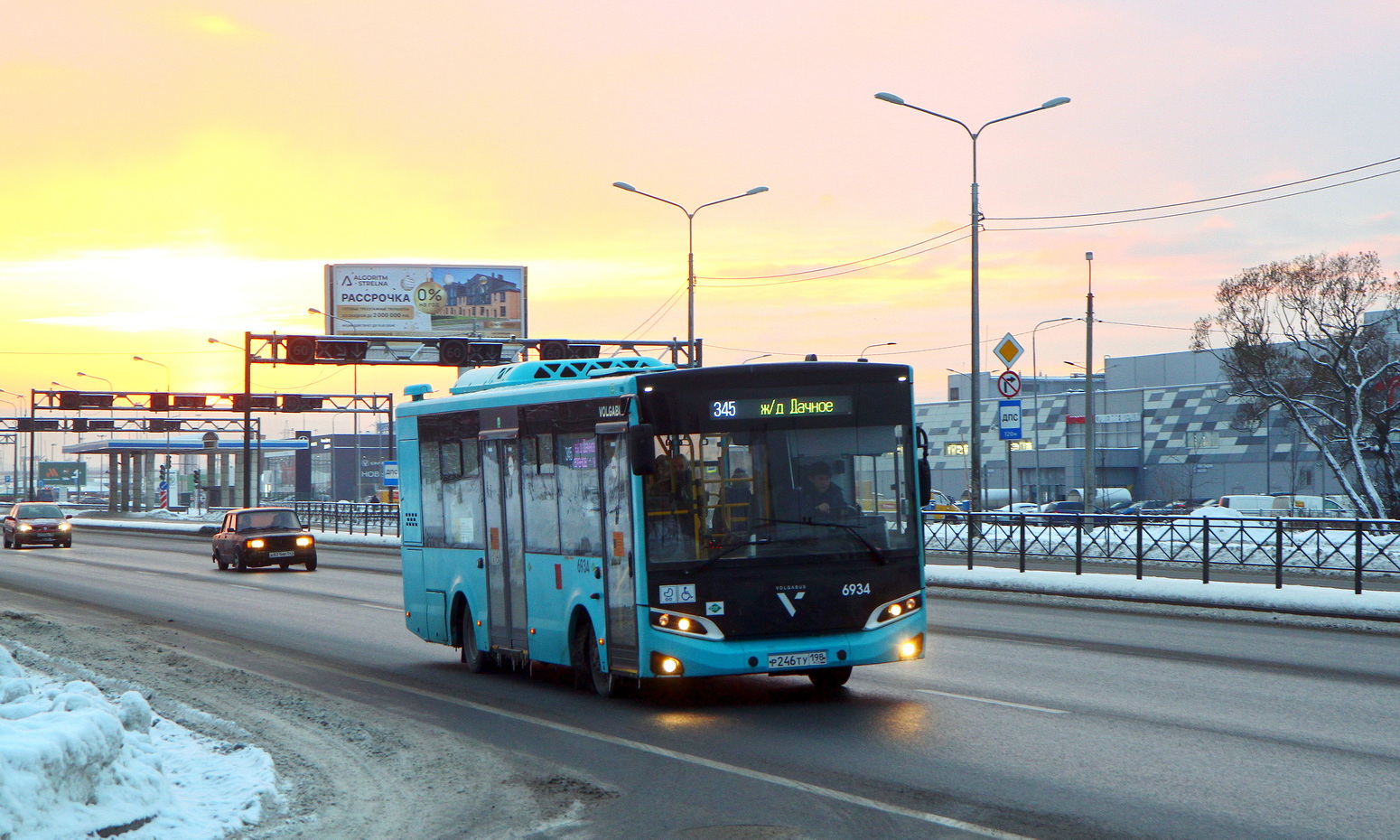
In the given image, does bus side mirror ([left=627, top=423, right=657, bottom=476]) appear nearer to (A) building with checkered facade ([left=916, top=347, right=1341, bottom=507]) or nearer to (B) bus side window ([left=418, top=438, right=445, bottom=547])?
(B) bus side window ([left=418, top=438, right=445, bottom=547])

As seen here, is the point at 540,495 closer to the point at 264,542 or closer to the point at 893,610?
the point at 893,610

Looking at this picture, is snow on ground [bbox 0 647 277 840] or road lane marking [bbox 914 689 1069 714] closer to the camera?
snow on ground [bbox 0 647 277 840]

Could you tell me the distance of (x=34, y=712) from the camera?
825cm

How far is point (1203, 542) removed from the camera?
24.2m

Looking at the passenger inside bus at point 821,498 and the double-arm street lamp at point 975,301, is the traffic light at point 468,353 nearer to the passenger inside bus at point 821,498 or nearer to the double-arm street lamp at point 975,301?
the double-arm street lamp at point 975,301

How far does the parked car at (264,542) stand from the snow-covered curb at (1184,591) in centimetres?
1689

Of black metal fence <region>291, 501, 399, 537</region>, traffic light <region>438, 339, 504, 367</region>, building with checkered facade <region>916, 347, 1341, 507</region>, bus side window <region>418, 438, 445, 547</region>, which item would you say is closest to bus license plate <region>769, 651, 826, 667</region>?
bus side window <region>418, 438, 445, 547</region>

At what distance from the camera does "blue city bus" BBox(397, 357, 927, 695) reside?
11414mm

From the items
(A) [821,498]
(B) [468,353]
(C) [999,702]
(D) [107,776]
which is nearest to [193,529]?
(B) [468,353]

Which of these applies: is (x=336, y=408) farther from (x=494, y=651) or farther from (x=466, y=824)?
(x=466, y=824)

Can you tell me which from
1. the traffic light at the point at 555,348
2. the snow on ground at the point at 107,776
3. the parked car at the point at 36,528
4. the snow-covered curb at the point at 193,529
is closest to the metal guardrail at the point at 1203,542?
the traffic light at the point at 555,348

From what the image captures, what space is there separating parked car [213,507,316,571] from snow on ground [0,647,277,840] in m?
26.9

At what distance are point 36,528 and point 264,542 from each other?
20.1 meters

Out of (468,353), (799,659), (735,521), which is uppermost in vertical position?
(468,353)
